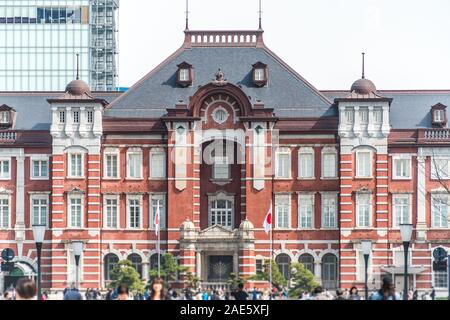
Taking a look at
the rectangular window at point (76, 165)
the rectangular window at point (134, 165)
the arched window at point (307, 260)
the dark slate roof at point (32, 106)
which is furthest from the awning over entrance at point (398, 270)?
the dark slate roof at point (32, 106)

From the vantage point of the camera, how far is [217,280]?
78.0 meters

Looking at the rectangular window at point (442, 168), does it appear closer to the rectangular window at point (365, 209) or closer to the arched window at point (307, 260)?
the rectangular window at point (365, 209)

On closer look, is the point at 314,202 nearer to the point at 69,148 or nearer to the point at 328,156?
the point at 328,156

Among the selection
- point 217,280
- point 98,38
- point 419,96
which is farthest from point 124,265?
point 98,38

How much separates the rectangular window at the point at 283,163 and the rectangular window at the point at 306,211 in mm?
1484

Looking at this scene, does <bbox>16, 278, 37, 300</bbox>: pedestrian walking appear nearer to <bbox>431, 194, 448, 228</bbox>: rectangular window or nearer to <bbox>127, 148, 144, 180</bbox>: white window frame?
<bbox>127, 148, 144, 180</bbox>: white window frame

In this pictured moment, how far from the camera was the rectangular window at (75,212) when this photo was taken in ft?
257

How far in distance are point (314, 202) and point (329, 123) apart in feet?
14.4

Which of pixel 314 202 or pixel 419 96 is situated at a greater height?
pixel 419 96

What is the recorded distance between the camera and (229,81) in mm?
80312

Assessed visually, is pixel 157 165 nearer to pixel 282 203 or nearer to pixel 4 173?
pixel 282 203

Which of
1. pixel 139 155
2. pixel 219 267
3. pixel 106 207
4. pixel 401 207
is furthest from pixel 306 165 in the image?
pixel 106 207

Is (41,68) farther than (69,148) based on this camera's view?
Yes
